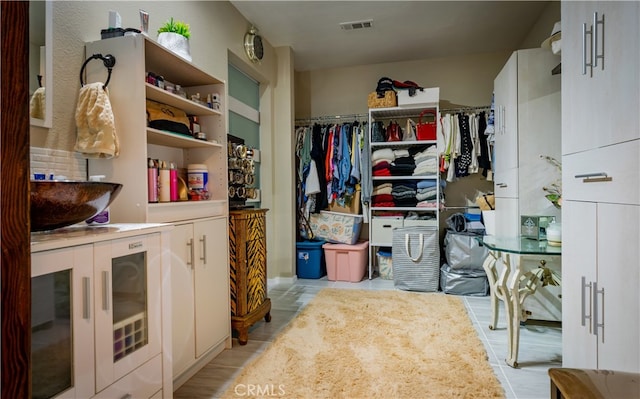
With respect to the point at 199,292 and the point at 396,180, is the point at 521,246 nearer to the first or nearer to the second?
the point at 199,292

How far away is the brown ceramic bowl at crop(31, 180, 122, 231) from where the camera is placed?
0.97 metres

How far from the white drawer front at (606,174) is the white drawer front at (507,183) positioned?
1.30 metres

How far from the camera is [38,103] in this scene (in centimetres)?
135

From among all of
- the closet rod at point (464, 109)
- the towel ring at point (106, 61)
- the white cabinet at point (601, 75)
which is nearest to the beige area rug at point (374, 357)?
the white cabinet at point (601, 75)

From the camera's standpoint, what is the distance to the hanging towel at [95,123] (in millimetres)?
1451

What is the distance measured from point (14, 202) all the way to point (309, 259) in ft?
11.2

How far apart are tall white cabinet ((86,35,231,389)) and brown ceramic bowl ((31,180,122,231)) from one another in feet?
1.34

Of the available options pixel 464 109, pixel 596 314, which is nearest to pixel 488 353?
pixel 596 314

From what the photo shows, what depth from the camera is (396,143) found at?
148 inches

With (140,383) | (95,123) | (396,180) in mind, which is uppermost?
(95,123)

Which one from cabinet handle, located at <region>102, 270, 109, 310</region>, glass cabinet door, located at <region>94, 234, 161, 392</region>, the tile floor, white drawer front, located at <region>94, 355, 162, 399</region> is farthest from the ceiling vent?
white drawer front, located at <region>94, 355, 162, 399</region>

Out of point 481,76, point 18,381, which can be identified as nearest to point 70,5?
point 18,381

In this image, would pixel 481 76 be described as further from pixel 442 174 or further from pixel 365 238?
pixel 365 238

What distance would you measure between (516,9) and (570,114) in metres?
2.29
